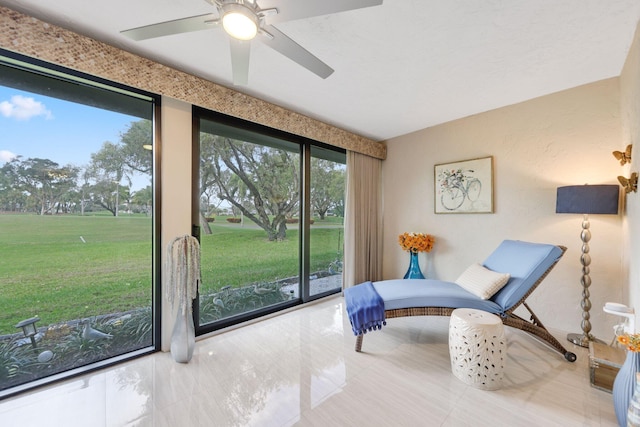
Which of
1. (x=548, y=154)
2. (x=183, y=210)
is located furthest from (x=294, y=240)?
(x=548, y=154)

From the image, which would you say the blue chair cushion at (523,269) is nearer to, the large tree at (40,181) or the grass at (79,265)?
the grass at (79,265)

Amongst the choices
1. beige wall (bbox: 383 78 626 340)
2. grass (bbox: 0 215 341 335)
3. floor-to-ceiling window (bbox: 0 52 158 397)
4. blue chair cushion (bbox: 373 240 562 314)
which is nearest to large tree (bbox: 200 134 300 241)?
grass (bbox: 0 215 341 335)

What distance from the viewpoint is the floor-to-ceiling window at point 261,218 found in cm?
255

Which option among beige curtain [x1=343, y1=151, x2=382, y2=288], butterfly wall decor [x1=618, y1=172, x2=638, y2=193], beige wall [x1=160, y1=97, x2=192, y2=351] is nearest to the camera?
butterfly wall decor [x1=618, y1=172, x2=638, y2=193]

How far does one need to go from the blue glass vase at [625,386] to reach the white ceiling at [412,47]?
202 centimetres

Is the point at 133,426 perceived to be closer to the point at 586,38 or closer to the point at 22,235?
the point at 22,235

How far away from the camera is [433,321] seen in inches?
111

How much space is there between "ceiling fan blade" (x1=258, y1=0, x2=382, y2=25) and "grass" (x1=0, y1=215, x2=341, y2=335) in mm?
1905

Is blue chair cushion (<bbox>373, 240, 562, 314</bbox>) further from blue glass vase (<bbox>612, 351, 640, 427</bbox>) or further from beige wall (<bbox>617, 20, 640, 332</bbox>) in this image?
blue glass vase (<bbox>612, 351, 640, 427</bbox>)

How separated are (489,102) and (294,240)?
2.73 meters

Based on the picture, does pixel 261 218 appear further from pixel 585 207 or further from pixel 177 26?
pixel 585 207

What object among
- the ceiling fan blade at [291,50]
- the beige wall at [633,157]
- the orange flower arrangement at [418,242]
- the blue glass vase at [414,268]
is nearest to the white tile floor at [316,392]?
the beige wall at [633,157]

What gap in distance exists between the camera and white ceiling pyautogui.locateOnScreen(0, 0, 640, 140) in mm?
1532

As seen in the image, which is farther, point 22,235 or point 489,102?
point 489,102
